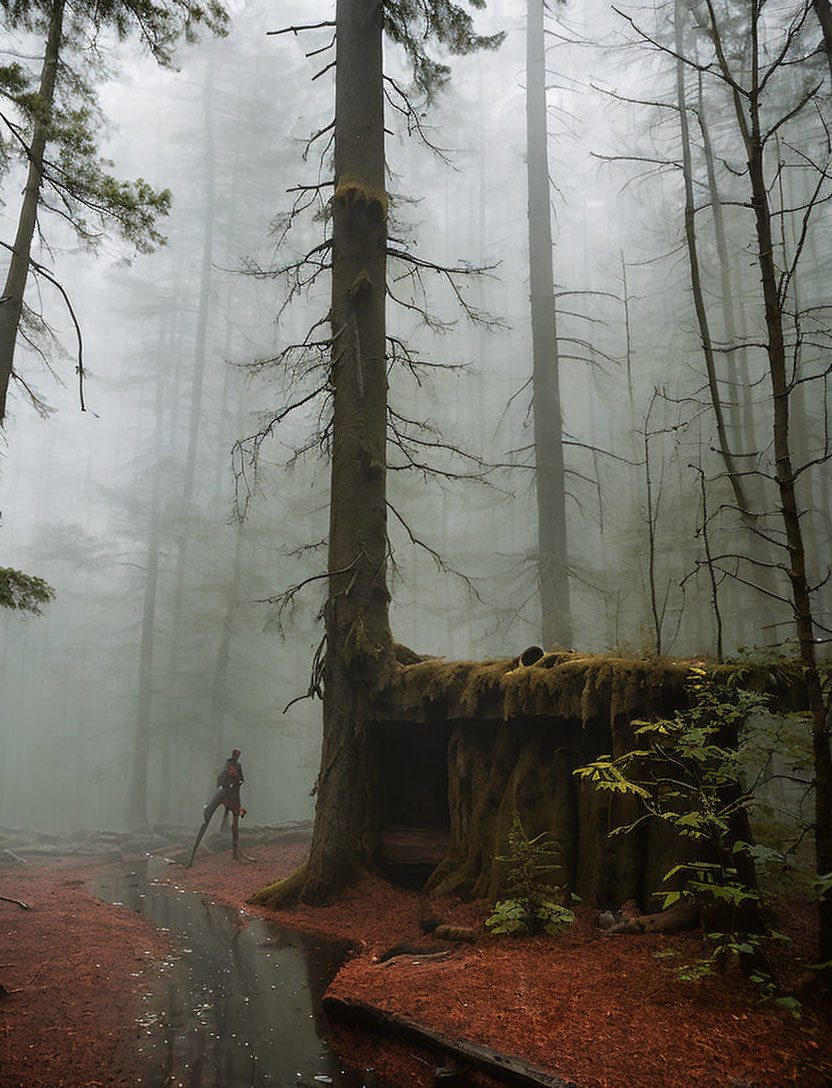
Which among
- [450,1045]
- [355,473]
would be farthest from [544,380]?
[450,1045]

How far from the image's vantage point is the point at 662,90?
1761cm

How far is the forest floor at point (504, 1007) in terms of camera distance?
3.69 m

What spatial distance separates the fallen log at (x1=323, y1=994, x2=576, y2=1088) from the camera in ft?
11.7

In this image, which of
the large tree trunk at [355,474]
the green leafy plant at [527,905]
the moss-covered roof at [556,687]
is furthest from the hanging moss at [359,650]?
the green leafy plant at [527,905]

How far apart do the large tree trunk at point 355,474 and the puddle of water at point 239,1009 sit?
151 centimetres

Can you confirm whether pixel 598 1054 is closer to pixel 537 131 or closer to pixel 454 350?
pixel 537 131

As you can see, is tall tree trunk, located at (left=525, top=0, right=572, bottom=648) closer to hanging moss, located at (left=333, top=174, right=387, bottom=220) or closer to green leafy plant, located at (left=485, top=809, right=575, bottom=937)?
hanging moss, located at (left=333, top=174, right=387, bottom=220)

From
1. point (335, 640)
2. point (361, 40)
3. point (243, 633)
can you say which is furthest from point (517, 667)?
point (243, 633)

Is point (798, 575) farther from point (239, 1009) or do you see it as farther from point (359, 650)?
point (359, 650)

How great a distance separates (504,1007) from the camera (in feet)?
14.7

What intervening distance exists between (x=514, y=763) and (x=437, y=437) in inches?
651

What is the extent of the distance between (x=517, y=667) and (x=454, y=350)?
1139 inches

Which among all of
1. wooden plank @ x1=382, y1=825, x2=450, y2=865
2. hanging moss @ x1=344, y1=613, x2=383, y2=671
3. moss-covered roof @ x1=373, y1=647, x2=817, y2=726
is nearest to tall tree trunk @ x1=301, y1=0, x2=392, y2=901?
hanging moss @ x1=344, y1=613, x2=383, y2=671

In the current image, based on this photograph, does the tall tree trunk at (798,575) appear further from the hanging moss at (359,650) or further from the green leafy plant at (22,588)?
the green leafy plant at (22,588)
